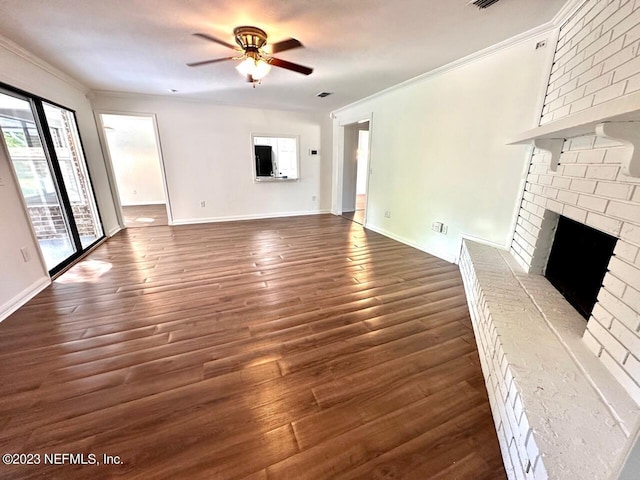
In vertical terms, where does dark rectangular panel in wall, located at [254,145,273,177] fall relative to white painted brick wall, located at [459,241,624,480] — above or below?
above

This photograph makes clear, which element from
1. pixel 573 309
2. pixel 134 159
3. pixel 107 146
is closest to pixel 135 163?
pixel 134 159

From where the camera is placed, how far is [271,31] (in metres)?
2.25

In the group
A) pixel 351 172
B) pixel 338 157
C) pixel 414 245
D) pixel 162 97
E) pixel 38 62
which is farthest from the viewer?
pixel 351 172

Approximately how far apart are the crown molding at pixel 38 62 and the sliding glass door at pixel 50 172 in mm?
379

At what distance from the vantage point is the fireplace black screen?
1451mm

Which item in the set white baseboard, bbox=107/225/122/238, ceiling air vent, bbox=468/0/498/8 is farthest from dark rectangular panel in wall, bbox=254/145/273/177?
ceiling air vent, bbox=468/0/498/8

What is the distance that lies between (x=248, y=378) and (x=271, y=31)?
108 inches

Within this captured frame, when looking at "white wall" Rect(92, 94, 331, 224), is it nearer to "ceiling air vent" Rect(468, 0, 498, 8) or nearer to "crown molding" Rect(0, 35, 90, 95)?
"crown molding" Rect(0, 35, 90, 95)

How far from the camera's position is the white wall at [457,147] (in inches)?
98.7

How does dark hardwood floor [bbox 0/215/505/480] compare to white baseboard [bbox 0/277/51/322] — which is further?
white baseboard [bbox 0/277/51/322]

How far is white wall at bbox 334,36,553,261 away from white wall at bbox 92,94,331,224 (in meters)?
1.87

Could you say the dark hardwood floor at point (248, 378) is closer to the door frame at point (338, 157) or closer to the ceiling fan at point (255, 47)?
the ceiling fan at point (255, 47)

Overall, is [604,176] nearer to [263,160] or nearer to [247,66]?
[247,66]

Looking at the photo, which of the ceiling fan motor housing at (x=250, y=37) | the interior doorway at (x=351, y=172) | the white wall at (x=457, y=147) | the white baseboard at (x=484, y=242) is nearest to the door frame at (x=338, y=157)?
the interior doorway at (x=351, y=172)
